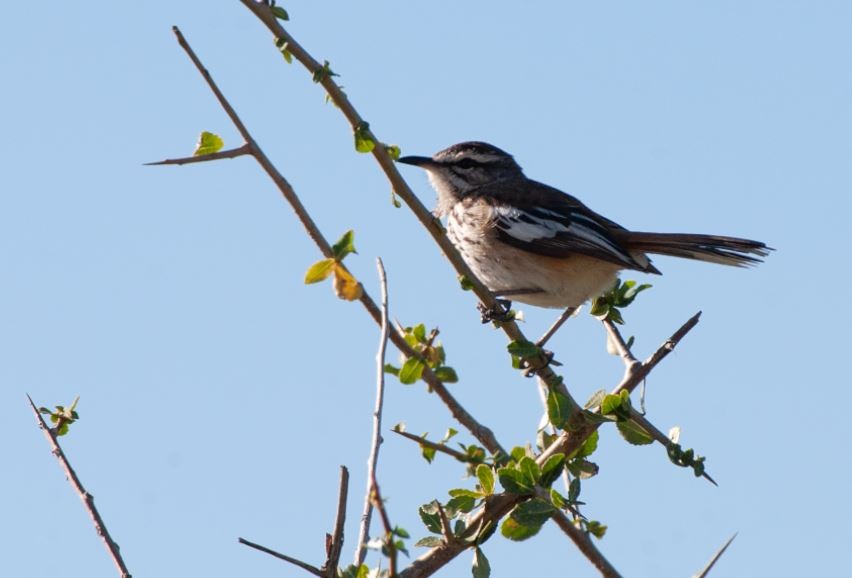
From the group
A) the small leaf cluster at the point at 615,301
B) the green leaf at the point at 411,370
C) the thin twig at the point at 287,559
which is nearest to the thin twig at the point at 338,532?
the thin twig at the point at 287,559

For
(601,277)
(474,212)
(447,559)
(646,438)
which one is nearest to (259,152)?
(447,559)

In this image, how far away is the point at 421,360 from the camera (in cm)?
382

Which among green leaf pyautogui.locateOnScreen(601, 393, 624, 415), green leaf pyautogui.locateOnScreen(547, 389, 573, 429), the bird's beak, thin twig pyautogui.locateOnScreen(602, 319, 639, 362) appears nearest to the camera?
green leaf pyautogui.locateOnScreen(601, 393, 624, 415)

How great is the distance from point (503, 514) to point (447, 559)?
306mm

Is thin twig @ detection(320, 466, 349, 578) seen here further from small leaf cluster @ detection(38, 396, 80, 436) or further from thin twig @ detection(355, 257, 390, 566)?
small leaf cluster @ detection(38, 396, 80, 436)

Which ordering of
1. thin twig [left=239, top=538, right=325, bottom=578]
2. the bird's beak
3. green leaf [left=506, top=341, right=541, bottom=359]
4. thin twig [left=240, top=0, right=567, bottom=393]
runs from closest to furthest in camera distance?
thin twig [left=239, top=538, right=325, bottom=578] < thin twig [left=240, top=0, right=567, bottom=393] < green leaf [left=506, top=341, right=541, bottom=359] < the bird's beak

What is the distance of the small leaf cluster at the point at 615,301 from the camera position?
586cm

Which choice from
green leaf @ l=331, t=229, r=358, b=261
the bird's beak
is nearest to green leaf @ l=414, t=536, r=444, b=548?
green leaf @ l=331, t=229, r=358, b=261

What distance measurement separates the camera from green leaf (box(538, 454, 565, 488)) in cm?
414

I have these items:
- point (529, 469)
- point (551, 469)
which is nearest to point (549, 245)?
point (551, 469)

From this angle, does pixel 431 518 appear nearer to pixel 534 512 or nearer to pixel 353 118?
pixel 534 512

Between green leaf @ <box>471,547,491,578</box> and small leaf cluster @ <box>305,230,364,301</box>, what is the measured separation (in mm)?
1250

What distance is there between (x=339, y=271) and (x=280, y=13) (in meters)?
1.17

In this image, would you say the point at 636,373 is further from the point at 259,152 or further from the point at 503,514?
the point at 259,152
